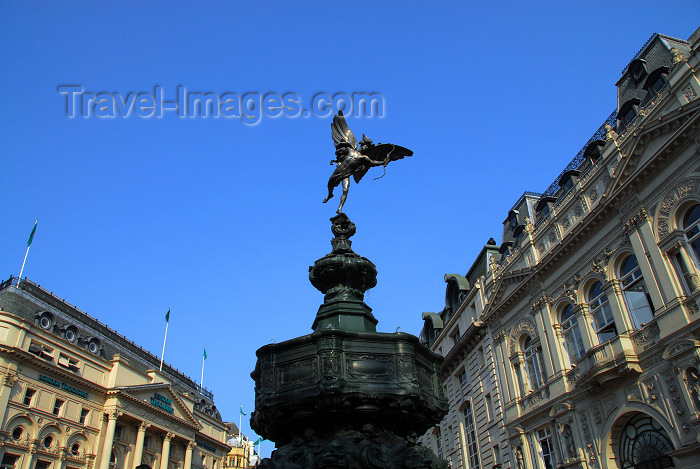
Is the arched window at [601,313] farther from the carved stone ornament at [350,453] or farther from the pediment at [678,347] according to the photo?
the carved stone ornament at [350,453]

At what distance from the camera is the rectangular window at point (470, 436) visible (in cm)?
3450

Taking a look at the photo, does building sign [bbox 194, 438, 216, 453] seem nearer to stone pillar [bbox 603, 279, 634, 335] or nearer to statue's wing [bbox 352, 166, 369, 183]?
stone pillar [bbox 603, 279, 634, 335]

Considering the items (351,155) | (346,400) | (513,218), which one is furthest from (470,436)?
(346,400)

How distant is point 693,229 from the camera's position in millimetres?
19688

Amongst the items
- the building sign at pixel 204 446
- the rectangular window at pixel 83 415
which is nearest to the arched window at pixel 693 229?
the rectangular window at pixel 83 415

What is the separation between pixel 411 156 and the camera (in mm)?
10133

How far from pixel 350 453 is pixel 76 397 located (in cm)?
4875

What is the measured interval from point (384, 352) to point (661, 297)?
59.3ft

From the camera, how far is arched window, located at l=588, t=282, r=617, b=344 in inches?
917

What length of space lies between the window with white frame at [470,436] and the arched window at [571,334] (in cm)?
1209

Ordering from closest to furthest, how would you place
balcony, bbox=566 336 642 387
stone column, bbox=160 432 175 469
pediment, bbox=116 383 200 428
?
1. balcony, bbox=566 336 642 387
2. pediment, bbox=116 383 200 428
3. stone column, bbox=160 432 175 469

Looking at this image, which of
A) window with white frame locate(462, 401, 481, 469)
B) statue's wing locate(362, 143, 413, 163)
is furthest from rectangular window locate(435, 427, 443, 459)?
statue's wing locate(362, 143, 413, 163)

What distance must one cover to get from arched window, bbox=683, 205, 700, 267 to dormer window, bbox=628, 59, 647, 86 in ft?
31.6

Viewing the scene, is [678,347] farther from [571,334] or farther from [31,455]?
[31,455]
